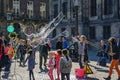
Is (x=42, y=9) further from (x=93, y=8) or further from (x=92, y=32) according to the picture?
(x=92, y=32)

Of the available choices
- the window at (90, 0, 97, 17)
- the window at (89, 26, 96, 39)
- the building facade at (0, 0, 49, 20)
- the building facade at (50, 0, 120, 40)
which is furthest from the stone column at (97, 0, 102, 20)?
the building facade at (0, 0, 49, 20)

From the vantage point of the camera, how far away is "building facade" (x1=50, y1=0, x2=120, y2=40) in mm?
30297

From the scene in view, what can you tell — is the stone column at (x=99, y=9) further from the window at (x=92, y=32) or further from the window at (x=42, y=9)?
the window at (x=42, y=9)

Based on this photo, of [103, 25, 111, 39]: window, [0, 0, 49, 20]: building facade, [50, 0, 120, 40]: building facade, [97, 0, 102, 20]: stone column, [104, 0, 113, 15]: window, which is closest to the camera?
[50, 0, 120, 40]: building facade

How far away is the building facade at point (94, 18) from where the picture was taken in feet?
99.4

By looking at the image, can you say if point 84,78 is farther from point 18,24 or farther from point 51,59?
point 18,24

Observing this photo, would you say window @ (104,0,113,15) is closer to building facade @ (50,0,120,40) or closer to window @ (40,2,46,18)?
building facade @ (50,0,120,40)

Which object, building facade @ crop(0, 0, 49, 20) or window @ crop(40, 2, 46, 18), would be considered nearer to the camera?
building facade @ crop(0, 0, 49, 20)

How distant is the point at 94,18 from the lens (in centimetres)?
3366

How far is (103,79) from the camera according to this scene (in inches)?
534

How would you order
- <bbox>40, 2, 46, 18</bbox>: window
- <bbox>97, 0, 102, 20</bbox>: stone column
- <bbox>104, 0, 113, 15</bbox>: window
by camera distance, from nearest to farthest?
<bbox>104, 0, 113, 15</bbox>: window → <bbox>97, 0, 102, 20</bbox>: stone column → <bbox>40, 2, 46, 18</bbox>: window

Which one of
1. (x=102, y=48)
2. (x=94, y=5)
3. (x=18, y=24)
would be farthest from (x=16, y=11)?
(x=102, y=48)

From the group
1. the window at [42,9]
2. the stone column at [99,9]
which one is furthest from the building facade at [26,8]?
the stone column at [99,9]

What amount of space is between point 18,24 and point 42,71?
37308 millimetres
